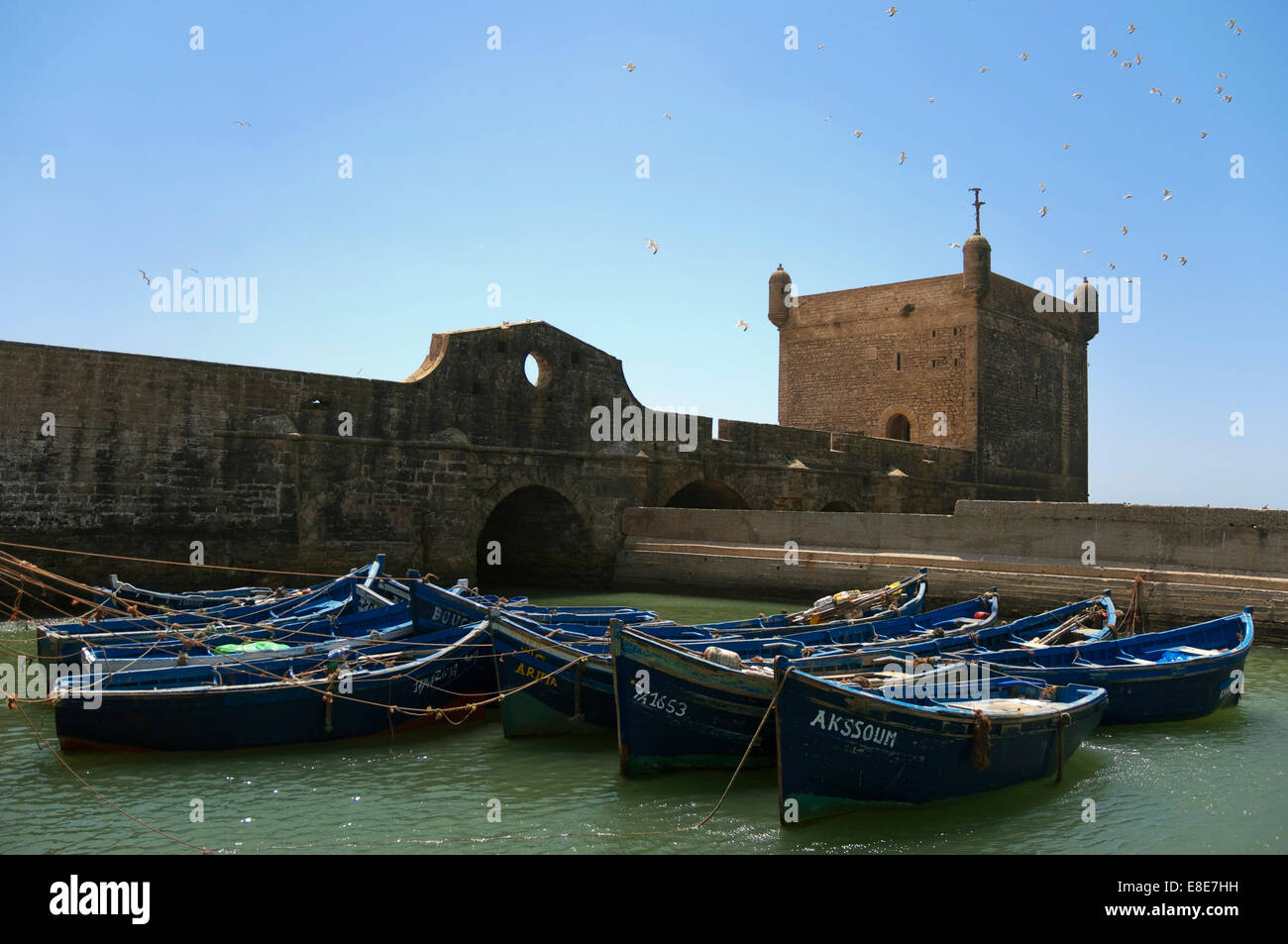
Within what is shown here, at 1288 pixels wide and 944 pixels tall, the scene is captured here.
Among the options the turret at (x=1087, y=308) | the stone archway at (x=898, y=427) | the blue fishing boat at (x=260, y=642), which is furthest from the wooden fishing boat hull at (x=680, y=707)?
the turret at (x=1087, y=308)

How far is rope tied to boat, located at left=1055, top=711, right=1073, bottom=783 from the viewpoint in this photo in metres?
7.38

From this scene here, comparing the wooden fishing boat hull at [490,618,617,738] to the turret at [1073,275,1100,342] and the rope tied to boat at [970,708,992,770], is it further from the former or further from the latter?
the turret at [1073,275,1100,342]

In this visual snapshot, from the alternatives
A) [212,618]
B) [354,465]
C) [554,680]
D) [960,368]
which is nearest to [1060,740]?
[554,680]

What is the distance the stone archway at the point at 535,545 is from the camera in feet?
69.6

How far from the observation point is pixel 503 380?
1969 centimetres

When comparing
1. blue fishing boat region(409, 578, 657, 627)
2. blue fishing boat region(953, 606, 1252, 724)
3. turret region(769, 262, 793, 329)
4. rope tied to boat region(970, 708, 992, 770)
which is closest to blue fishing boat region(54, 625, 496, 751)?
blue fishing boat region(409, 578, 657, 627)

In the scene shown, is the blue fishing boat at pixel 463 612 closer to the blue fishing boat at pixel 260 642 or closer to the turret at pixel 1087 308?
the blue fishing boat at pixel 260 642

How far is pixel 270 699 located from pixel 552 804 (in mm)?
2838

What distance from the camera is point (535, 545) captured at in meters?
21.9

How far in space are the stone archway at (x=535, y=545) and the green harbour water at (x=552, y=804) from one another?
1206 cm
